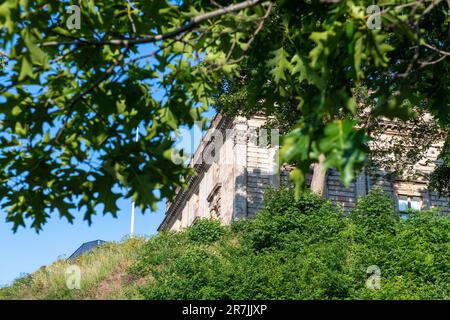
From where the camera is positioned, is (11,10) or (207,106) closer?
(11,10)

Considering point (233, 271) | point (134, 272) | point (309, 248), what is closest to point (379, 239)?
point (309, 248)

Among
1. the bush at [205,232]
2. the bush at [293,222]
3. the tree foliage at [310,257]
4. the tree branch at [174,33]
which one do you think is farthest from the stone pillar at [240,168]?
the tree branch at [174,33]

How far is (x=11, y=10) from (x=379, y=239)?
14.6 meters

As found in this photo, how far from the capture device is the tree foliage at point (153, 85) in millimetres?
6281

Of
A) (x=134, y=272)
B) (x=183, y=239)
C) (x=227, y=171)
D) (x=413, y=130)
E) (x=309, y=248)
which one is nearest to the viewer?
(x=309, y=248)

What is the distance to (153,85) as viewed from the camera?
329 inches

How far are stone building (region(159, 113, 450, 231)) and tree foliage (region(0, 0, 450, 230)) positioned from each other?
73.1 ft

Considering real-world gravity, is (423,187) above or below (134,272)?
above

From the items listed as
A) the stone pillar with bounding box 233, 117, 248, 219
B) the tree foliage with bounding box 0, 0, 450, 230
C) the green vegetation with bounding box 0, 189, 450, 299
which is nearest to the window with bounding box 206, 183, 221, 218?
the stone pillar with bounding box 233, 117, 248, 219

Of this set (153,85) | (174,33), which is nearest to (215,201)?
(153,85)

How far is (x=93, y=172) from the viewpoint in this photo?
6.80 m

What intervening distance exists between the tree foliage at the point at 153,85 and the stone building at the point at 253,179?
22289mm
